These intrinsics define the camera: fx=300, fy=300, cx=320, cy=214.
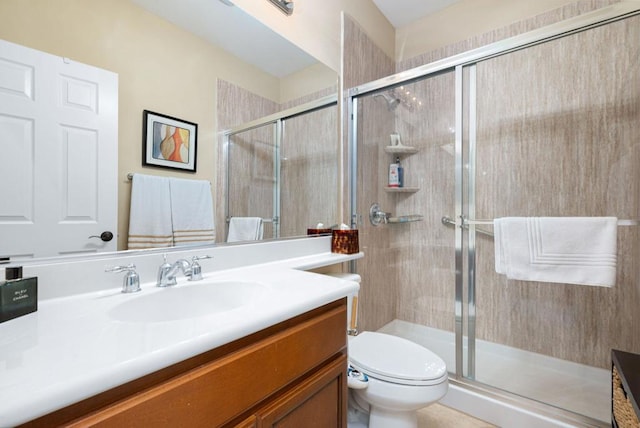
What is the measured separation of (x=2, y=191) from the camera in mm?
708

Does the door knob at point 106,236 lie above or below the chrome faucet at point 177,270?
above

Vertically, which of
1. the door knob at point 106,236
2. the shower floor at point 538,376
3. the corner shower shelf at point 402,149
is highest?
the corner shower shelf at point 402,149

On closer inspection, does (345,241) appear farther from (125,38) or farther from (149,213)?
(125,38)

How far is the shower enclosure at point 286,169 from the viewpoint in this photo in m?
1.24

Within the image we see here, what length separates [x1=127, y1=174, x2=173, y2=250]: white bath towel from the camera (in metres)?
0.94

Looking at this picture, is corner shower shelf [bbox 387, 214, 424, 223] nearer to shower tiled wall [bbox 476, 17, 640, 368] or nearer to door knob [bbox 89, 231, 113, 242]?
shower tiled wall [bbox 476, 17, 640, 368]

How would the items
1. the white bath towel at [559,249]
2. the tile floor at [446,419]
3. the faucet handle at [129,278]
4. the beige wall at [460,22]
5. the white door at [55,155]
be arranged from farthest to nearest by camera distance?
the beige wall at [460,22], the tile floor at [446,419], the white bath towel at [559,249], the faucet handle at [129,278], the white door at [55,155]

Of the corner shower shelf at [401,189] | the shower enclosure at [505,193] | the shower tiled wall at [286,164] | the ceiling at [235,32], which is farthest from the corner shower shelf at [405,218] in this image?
the ceiling at [235,32]

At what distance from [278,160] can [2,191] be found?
3.13 ft

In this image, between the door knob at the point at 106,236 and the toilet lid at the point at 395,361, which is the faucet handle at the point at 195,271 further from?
the toilet lid at the point at 395,361

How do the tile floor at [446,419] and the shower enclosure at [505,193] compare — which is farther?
the shower enclosure at [505,193]

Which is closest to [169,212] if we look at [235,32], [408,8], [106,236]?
[106,236]

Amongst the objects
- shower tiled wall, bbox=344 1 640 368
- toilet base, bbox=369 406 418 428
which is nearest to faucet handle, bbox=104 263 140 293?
toilet base, bbox=369 406 418 428

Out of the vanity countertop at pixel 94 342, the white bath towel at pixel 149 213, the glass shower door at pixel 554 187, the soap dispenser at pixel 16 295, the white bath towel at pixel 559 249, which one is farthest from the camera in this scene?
the glass shower door at pixel 554 187
